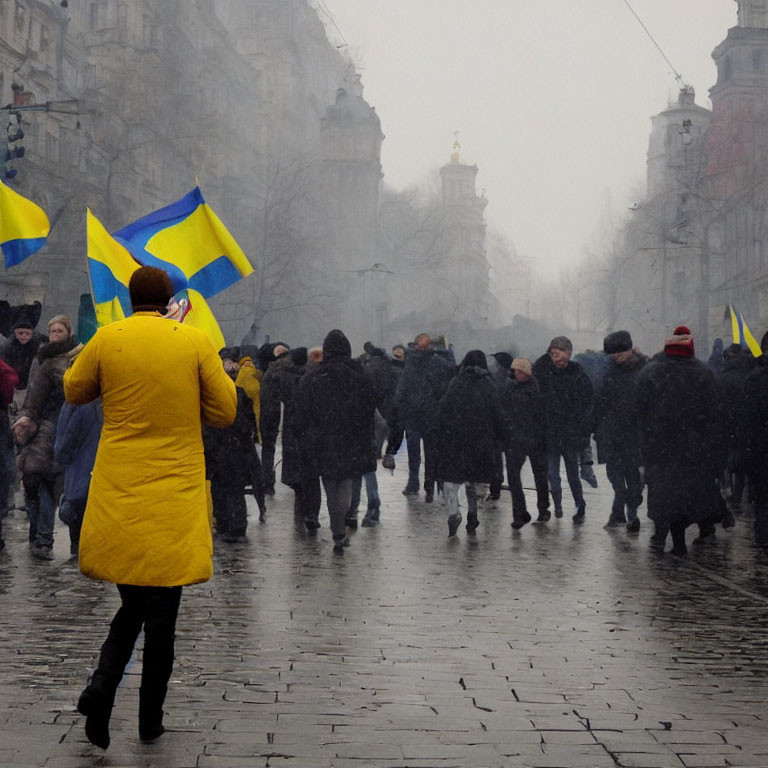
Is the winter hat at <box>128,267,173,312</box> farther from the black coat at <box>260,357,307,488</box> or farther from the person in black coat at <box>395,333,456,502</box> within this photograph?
the person in black coat at <box>395,333,456,502</box>

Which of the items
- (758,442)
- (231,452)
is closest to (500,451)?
(758,442)

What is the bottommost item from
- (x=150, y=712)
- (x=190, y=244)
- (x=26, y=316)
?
(x=150, y=712)

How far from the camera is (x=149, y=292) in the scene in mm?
5348

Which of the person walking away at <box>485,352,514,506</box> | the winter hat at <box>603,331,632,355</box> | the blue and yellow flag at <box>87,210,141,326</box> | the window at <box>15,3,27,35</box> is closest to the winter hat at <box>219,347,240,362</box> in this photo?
the person walking away at <box>485,352,514,506</box>

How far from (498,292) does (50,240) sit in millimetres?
149683

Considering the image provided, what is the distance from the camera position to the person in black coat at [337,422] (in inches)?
455

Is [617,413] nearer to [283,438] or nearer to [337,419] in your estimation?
[337,419]

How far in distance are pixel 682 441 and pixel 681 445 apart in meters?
0.03

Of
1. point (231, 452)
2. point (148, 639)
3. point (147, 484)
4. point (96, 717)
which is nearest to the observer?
point (96, 717)

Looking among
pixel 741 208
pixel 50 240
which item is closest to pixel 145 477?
pixel 50 240

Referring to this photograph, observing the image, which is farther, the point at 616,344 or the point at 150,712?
the point at 616,344

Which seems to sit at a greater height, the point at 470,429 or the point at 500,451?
the point at 470,429

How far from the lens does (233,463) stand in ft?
39.8

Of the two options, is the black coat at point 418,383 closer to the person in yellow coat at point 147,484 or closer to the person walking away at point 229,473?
the person walking away at point 229,473
